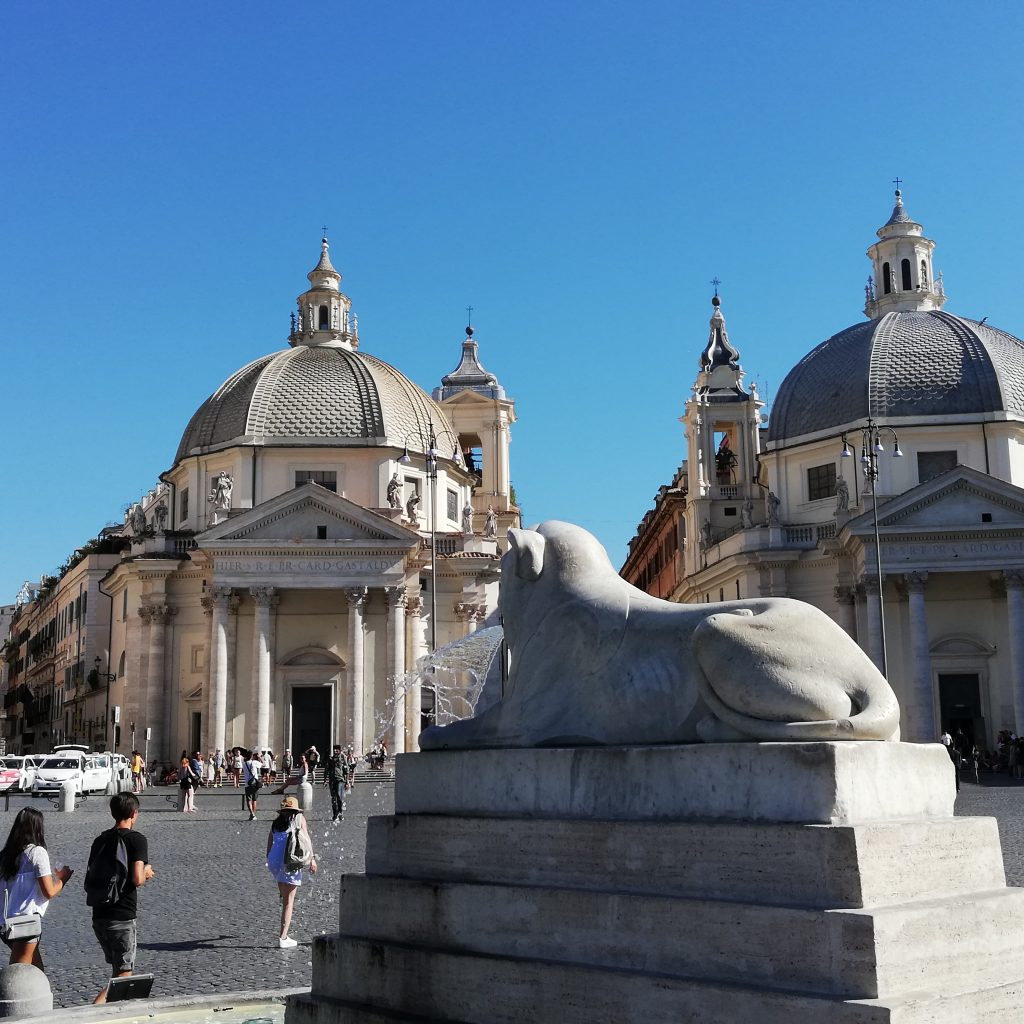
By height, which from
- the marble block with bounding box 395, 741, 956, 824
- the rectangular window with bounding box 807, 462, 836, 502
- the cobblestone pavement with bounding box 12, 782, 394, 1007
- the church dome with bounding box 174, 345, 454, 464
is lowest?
the cobblestone pavement with bounding box 12, 782, 394, 1007

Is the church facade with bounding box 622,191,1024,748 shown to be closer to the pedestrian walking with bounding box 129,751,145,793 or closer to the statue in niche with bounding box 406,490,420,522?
the statue in niche with bounding box 406,490,420,522

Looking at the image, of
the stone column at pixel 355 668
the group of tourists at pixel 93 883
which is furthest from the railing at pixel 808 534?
the group of tourists at pixel 93 883

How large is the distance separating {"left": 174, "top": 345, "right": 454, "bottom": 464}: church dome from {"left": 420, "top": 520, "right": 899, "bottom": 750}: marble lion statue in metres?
46.8

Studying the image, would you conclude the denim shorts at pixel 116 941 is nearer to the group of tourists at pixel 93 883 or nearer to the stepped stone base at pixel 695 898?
the group of tourists at pixel 93 883

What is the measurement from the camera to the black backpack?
8938 mm

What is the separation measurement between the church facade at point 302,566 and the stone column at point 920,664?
16.4m

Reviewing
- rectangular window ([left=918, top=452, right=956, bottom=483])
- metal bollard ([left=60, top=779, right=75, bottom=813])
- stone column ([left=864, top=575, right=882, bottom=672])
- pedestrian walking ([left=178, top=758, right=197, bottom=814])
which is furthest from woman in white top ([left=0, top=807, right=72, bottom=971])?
rectangular window ([left=918, top=452, right=956, bottom=483])

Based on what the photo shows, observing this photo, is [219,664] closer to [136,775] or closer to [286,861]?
[136,775]

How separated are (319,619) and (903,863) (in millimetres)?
46733

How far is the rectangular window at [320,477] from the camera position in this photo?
53.8 metres

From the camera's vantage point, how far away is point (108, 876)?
893 cm

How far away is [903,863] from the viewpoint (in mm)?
5461

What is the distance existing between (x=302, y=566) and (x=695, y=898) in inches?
1756

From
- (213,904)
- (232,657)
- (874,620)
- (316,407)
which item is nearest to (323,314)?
(316,407)
